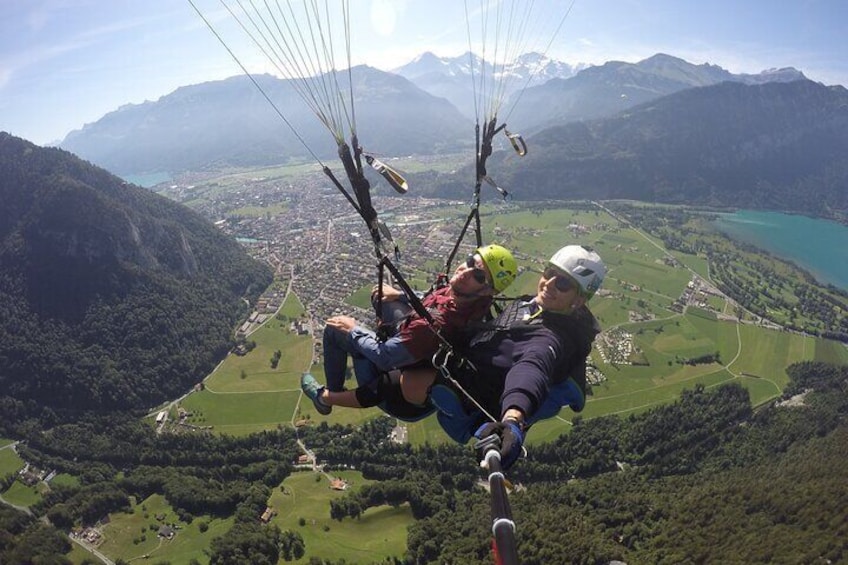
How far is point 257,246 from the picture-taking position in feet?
286

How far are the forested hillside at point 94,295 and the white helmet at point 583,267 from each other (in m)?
50.0

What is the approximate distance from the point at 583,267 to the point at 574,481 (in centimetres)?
3210

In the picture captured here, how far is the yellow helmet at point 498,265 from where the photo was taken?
210 inches

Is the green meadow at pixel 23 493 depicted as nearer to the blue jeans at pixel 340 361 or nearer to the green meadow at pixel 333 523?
the green meadow at pixel 333 523

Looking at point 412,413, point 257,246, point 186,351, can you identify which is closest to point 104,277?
point 186,351

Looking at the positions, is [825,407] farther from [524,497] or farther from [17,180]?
[17,180]

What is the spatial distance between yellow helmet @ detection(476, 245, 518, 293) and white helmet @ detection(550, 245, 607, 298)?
63 cm

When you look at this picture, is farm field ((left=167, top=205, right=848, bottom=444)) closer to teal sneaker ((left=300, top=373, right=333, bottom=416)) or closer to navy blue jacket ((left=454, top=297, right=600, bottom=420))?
teal sneaker ((left=300, top=373, right=333, bottom=416))

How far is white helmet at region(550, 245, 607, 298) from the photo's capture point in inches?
185

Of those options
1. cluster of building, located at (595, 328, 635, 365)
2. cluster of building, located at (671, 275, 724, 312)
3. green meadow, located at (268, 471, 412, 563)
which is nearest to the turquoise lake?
cluster of building, located at (671, 275, 724, 312)

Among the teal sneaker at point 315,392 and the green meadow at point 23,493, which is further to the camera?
the green meadow at point 23,493

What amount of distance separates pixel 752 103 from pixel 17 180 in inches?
6669

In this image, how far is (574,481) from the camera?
3272 cm

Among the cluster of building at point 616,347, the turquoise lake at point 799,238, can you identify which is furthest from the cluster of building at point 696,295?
the turquoise lake at point 799,238
